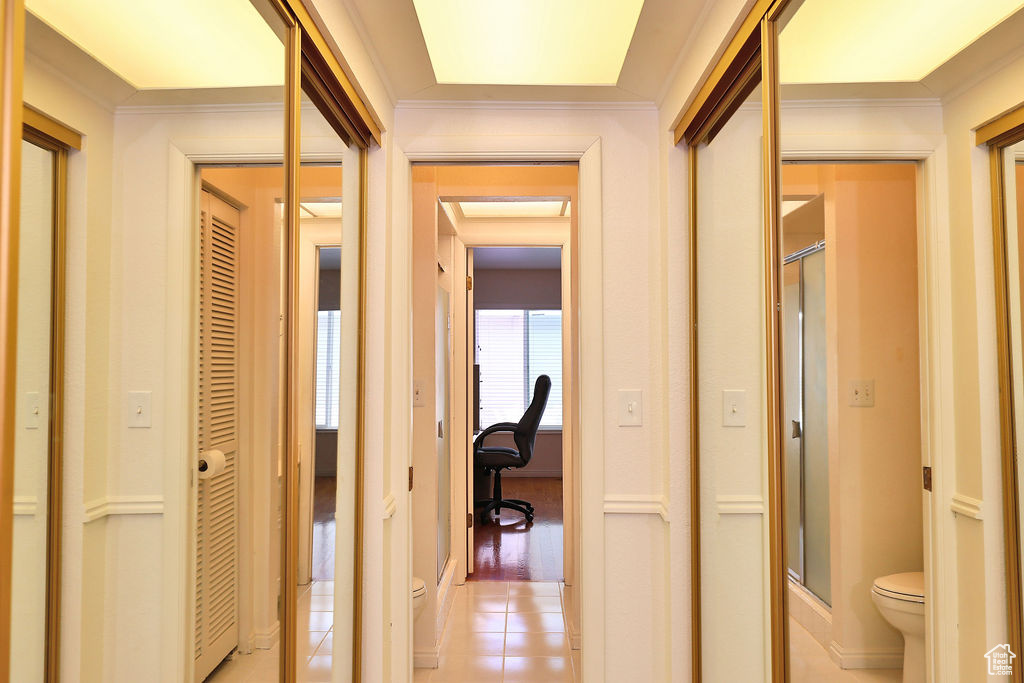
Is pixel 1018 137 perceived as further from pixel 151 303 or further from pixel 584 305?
pixel 584 305

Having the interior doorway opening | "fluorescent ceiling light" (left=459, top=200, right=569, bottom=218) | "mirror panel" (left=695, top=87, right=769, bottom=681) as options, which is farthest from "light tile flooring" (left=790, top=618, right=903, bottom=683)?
the interior doorway opening

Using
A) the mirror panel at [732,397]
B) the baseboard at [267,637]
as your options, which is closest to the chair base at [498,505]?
the mirror panel at [732,397]

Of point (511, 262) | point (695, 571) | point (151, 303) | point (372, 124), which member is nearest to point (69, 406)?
point (151, 303)

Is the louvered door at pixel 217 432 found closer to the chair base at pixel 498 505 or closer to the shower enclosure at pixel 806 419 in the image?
the shower enclosure at pixel 806 419

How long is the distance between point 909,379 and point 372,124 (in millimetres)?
1682

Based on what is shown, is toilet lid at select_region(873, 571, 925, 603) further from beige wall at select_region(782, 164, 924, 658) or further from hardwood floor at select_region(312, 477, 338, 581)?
hardwood floor at select_region(312, 477, 338, 581)

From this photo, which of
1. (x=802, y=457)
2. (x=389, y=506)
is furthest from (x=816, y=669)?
(x=389, y=506)

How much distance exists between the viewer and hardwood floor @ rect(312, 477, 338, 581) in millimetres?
1594

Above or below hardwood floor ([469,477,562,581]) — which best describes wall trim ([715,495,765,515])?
above

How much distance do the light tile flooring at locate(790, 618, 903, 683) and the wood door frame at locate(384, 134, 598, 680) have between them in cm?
92

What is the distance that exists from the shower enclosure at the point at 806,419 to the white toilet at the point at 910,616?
0.25 metres

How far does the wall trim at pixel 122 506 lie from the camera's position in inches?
27.7

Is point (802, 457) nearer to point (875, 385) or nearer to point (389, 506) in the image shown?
point (875, 385)

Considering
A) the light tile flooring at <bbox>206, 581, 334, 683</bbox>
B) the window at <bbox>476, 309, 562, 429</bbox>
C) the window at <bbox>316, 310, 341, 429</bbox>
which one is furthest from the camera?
the window at <bbox>476, 309, 562, 429</bbox>
